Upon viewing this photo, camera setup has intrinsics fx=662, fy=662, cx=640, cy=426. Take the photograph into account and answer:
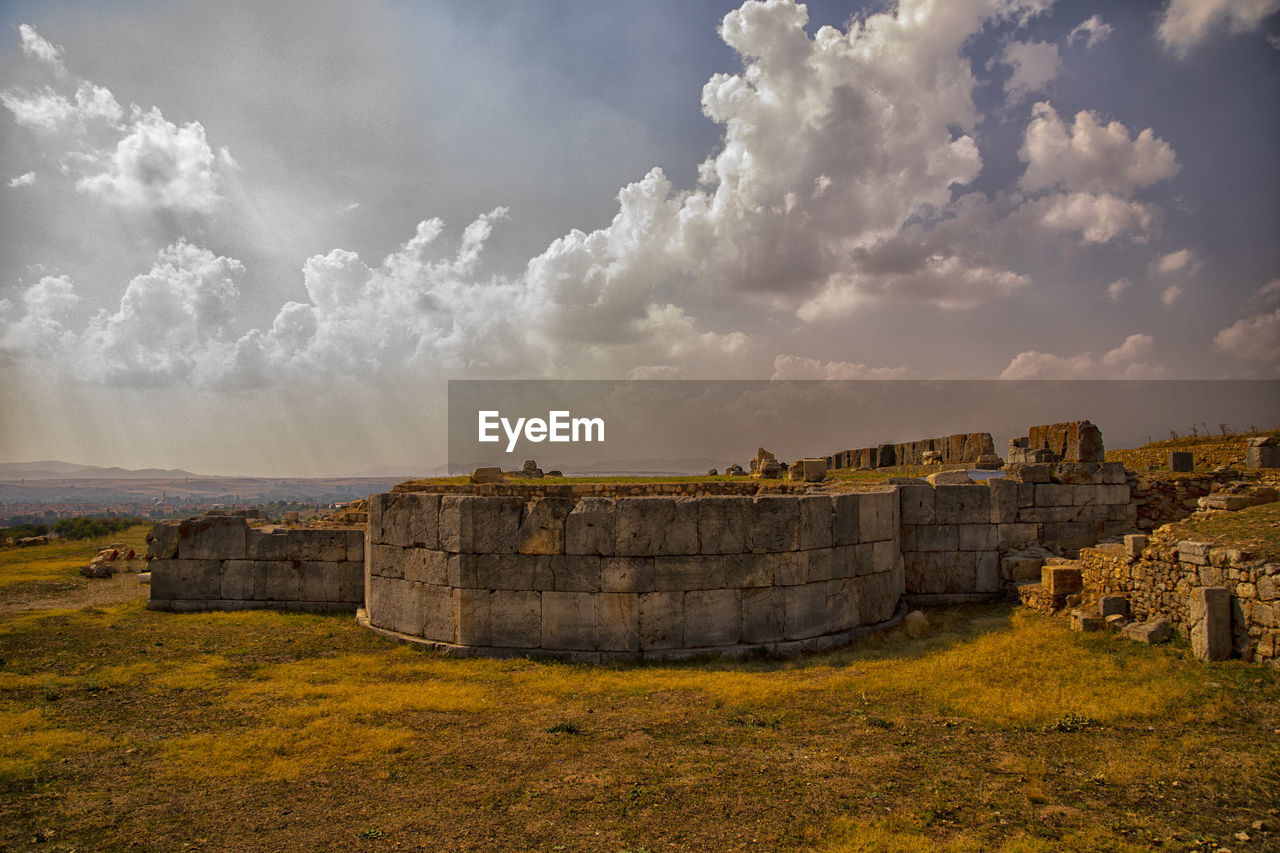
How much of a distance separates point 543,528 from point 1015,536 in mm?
8867

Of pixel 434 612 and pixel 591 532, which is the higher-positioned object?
pixel 591 532

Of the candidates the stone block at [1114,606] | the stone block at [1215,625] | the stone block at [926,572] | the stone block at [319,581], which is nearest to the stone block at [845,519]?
the stone block at [926,572]

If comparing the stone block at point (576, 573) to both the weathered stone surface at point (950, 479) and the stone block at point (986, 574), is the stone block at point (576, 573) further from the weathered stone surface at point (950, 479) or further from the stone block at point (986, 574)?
the stone block at point (986, 574)

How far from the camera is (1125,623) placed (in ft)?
30.1

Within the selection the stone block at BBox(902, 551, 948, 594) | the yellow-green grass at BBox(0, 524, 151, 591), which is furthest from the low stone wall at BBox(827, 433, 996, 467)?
the yellow-green grass at BBox(0, 524, 151, 591)

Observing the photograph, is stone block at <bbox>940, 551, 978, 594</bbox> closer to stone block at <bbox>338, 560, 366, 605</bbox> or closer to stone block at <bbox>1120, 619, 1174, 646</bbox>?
stone block at <bbox>1120, 619, 1174, 646</bbox>

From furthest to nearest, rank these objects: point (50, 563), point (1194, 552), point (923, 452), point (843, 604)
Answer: point (923, 452)
point (50, 563)
point (843, 604)
point (1194, 552)

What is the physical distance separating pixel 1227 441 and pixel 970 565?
43.9 ft

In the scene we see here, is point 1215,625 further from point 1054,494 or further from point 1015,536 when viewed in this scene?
point 1054,494

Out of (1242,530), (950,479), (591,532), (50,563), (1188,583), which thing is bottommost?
(50,563)

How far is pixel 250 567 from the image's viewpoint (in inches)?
499

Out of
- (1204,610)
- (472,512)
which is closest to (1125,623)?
(1204,610)

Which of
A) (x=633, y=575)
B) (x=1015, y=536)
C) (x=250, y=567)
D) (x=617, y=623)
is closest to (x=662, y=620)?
(x=617, y=623)

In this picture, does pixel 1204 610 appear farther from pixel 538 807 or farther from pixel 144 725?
pixel 144 725
